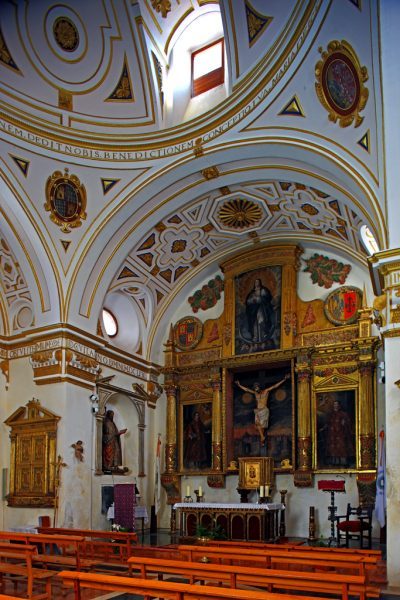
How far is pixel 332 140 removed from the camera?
41.0 feet

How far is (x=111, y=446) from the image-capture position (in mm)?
17656

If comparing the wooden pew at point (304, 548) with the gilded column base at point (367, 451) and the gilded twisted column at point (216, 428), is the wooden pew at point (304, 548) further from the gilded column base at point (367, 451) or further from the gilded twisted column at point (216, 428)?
the gilded twisted column at point (216, 428)

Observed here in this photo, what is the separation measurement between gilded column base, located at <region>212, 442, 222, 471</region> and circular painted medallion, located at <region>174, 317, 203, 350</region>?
3172 mm

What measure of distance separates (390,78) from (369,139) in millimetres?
1342

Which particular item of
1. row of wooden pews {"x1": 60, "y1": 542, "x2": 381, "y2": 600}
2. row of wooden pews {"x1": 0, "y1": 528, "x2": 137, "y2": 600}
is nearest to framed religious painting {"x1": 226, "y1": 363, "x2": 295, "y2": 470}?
row of wooden pews {"x1": 0, "y1": 528, "x2": 137, "y2": 600}

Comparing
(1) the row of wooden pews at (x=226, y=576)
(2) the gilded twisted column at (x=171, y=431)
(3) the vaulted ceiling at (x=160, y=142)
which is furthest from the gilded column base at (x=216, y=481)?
(1) the row of wooden pews at (x=226, y=576)

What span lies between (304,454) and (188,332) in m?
5.37

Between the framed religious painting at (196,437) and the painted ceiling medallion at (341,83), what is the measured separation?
9.76 metres

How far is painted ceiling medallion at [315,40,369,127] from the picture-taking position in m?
11.1

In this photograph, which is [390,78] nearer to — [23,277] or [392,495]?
[392,495]

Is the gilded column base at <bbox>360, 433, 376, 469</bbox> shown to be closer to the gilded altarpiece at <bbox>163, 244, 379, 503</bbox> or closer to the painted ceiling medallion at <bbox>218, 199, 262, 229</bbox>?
the gilded altarpiece at <bbox>163, 244, 379, 503</bbox>

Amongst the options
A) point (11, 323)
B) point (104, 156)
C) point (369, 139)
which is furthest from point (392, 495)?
point (11, 323)

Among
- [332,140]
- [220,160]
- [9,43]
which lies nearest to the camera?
[332,140]

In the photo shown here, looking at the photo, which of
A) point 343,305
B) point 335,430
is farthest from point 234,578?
point 343,305
